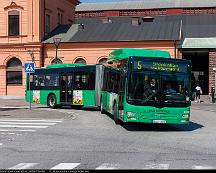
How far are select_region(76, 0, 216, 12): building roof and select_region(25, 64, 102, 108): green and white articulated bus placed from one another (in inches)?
1811

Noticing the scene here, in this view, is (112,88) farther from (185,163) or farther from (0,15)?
(0,15)

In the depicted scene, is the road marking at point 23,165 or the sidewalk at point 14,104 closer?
the road marking at point 23,165

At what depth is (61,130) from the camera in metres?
16.4

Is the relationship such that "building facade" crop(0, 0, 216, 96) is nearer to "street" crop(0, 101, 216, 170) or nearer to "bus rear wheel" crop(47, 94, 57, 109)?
"bus rear wheel" crop(47, 94, 57, 109)

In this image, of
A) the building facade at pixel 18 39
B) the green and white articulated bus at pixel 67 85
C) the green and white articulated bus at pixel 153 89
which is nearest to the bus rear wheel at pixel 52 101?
the green and white articulated bus at pixel 67 85

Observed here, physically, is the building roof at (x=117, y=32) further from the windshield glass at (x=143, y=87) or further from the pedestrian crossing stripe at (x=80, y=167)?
the pedestrian crossing stripe at (x=80, y=167)

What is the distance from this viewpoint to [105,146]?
12.3 metres

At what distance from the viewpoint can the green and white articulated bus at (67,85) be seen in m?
27.8

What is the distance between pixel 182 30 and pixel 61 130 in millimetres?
35111

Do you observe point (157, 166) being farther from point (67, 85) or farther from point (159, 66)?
point (67, 85)

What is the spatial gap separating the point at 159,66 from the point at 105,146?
5.09m

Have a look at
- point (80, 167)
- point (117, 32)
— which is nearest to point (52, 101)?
point (117, 32)

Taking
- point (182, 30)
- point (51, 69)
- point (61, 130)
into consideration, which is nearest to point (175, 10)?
point (182, 30)

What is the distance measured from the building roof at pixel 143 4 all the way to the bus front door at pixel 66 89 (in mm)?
47067
